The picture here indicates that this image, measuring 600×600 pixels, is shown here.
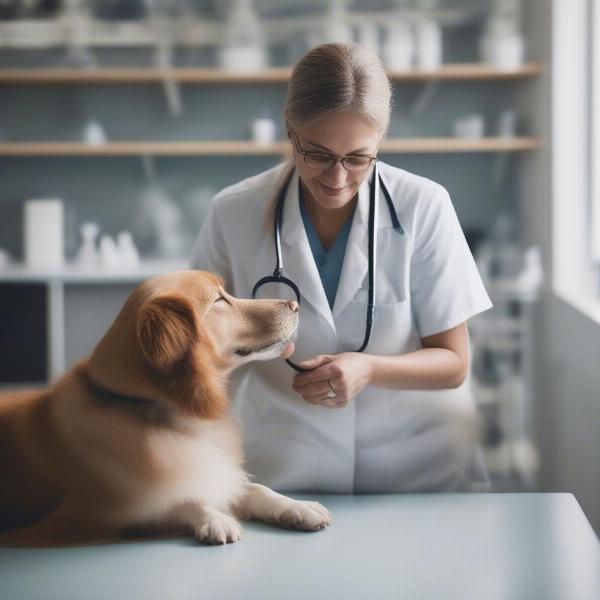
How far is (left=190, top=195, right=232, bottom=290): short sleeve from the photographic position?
1408mm

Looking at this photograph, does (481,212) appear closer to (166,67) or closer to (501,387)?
(501,387)

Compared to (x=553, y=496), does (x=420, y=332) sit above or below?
above

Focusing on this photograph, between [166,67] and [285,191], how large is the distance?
249 cm

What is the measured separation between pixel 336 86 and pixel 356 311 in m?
0.38

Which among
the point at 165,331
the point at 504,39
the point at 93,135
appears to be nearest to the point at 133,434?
the point at 165,331

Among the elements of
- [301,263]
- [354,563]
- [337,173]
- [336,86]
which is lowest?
[354,563]

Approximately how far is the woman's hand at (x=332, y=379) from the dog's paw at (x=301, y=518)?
0.50 feet

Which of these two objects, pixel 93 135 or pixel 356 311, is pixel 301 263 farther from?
pixel 93 135

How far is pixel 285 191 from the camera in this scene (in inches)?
55.0

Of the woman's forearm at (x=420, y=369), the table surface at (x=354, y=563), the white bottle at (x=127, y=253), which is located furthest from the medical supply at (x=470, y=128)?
the table surface at (x=354, y=563)

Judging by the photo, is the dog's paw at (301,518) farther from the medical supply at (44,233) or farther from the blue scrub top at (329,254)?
the medical supply at (44,233)

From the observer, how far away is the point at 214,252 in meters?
1.41

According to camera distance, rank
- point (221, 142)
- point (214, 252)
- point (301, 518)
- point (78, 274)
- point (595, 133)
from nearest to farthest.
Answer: point (301, 518) < point (214, 252) < point (595, 133) < point (78, 274) < point (221, 142)

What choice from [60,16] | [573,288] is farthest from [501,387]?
[60,16]
